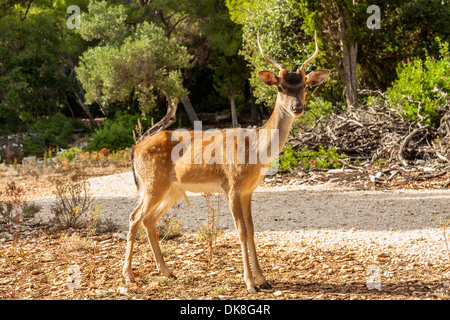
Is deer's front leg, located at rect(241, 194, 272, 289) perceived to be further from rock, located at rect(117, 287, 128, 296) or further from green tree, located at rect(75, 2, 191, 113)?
green tree, located at rect(75, 2, 191, 113)

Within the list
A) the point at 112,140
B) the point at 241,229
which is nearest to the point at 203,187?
the point at 241,229

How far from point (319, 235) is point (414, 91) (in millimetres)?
5911

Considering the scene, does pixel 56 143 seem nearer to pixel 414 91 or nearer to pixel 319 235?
pixel 414 91

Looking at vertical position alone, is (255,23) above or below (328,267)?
above

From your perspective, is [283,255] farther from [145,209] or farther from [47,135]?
[47,135]

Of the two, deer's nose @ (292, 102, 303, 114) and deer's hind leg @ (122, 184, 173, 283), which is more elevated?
deer's nose @ (292, 102, 303, 114)

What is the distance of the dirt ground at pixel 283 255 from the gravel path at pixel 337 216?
15 millimetres

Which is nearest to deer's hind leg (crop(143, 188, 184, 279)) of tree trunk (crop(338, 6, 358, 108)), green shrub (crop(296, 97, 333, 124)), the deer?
the deer

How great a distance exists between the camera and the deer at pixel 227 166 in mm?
3928

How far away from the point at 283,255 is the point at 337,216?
1.96 metres

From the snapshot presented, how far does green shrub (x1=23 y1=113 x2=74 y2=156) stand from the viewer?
1867 centimetres

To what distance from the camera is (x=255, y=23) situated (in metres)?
14.9

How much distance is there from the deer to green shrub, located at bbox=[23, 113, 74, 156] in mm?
15475
